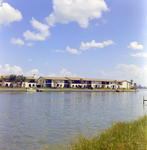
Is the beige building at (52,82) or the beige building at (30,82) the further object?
the beige building at (52,82)

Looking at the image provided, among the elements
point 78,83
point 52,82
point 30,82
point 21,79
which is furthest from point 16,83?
point 78,83

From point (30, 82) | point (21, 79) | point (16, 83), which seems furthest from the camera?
point (30, 82)

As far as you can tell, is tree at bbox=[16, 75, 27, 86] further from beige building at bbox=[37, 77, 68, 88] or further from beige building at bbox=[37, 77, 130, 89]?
beige building at bbox=[37, 77, 130, 89]

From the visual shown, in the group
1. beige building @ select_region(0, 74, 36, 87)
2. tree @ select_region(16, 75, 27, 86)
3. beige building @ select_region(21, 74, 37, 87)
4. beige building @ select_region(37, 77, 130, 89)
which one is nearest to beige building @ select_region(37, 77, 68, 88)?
beige building @ select_region(37, 77, 130, 89)

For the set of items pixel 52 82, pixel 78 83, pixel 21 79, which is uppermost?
pixel 21 79

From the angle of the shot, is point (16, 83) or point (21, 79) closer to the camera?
point (21, 79)

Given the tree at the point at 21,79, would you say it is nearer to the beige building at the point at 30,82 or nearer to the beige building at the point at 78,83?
the beige building at the point at 30,82

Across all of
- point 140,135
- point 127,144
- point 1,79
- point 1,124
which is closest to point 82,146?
point 127,144

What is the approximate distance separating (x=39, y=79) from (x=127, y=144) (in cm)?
12068

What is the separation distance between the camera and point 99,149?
8.66 m

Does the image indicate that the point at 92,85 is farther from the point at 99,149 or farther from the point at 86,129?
the point at 99,149

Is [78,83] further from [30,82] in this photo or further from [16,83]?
[16,83]

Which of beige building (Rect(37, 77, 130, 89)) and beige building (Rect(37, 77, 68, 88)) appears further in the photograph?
beige building (Rect(37, 77, 130, 89))

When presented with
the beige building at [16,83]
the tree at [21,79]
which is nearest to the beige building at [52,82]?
the beige building at [16,83]
